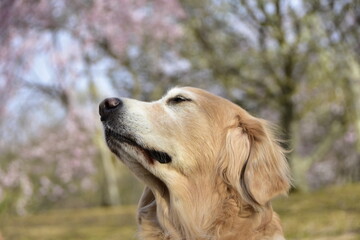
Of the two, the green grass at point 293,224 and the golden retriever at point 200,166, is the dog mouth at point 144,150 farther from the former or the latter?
the green grass at point 293,224

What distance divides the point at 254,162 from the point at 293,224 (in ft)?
15.2

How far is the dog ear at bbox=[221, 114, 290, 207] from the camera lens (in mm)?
2789

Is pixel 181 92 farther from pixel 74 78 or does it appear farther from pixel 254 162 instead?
pixel 74 78

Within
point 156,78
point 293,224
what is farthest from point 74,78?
point 293,224

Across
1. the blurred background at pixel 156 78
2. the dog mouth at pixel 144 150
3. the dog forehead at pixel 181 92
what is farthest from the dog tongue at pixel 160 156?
the blurred background at pixel 156 78

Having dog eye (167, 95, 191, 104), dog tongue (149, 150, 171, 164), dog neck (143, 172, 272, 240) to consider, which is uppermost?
dog eye (167, 95, 191, 104)

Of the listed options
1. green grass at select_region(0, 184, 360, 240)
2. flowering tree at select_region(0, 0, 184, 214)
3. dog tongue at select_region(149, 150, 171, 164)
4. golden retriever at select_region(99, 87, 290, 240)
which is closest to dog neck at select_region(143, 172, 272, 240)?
golden retriever at select_region(99, 87, 290, 240)

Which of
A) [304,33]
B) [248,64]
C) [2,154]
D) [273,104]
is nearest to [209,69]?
[248,64]

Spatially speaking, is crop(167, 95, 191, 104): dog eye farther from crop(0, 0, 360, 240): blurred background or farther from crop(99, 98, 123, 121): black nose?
crop(0, 0, 360, 240): blurred background

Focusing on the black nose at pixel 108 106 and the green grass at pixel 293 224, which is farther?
the green grass at pixel 293 224

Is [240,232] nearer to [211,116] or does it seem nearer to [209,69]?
[211,116]

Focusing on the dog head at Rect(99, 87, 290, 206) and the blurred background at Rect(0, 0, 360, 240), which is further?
the blurred background at Rect(0, 0, 360, 240)

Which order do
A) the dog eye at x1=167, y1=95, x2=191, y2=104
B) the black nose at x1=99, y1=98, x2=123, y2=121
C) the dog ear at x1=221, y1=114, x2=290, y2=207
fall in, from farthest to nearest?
the dog eye at x1=167, y1=95, x2=191, y2=104 → the black nose at x1=99, y1=98, x2=123, y2=121 → the dog ear at x1=221, y1=114, x2=290, y2=207

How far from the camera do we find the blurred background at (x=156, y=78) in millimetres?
11508
